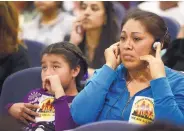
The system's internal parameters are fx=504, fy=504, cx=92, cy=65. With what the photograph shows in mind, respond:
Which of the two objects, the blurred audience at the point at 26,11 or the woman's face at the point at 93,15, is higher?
the blurred audience at the point at 26,11

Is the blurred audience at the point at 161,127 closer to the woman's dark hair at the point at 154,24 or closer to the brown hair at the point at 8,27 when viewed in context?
the woman's dark hair at the point at 154,24

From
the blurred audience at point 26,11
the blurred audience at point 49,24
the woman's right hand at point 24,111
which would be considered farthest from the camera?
the blurred audience at point 26,11

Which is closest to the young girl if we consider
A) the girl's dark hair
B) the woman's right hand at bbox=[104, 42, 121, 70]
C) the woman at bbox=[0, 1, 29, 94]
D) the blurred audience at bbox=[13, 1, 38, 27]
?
the girl's dark hair

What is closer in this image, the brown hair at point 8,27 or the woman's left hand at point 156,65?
the woman's left hand at point 156,65

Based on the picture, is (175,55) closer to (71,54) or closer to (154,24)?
(71,54)

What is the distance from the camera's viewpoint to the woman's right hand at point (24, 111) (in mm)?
2373

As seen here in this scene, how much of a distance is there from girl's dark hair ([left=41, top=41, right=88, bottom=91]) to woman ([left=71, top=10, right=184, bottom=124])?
0.27 meters

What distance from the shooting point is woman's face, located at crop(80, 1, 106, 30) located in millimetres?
3664

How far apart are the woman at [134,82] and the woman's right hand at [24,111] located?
0.28m

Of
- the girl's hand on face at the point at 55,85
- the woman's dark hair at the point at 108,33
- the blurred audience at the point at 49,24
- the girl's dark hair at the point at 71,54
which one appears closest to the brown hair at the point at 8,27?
the girl's dark hair at the point at 71,54

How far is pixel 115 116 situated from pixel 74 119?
19cm

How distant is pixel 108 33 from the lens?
11.8 feet

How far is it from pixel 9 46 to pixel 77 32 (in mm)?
859

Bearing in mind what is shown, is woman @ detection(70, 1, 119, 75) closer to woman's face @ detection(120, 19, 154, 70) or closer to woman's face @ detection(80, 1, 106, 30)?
woman's face @ detection(80, 1, 106, 30)
